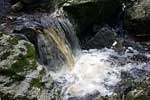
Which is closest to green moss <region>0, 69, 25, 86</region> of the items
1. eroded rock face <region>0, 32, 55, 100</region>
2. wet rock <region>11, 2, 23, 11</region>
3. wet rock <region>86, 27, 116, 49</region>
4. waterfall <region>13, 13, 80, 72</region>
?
eroded rock face <region>0, 32, 55, 100</region>

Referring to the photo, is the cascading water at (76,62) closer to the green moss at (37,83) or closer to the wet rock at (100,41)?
the wet rock at (100,41)

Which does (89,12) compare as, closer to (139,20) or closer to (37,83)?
(139,20)

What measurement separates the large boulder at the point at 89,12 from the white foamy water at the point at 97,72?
124 cm

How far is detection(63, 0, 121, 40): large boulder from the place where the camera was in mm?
12484

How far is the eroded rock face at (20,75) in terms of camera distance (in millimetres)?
7367

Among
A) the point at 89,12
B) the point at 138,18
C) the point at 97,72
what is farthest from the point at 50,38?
the point at 138,18

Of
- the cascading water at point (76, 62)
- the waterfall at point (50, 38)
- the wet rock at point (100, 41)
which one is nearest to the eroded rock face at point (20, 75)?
the cascading water at point (76, 62)

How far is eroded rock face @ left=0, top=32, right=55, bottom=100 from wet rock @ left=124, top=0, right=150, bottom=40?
5.28 meters

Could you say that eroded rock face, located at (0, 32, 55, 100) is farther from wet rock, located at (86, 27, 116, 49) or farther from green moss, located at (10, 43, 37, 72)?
wet rock, located at (86, 27, 116, 49)

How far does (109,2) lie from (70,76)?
13.6 feet

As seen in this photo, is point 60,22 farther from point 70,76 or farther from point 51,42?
point 70,76

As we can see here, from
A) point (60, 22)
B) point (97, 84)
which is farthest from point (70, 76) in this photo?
point (60, 22)

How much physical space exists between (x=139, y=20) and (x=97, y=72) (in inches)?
130

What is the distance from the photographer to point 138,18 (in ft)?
41.8
